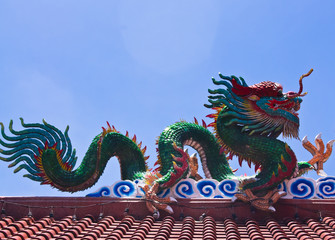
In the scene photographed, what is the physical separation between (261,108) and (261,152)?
2.48 ft

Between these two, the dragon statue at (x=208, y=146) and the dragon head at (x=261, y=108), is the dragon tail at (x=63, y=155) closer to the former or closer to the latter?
the dragon statue at (x=208, y=146)

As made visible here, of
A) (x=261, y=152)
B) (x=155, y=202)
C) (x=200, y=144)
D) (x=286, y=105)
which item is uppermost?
(x=286, y=105)

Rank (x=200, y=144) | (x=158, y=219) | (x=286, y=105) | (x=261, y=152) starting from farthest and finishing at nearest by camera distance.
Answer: (x=200, y=144)
(x=286, y=105)
(x=261, y=152)
(x=158, y=219)

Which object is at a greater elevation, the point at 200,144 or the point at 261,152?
the point at 200,144

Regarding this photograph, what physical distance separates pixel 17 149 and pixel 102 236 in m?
3.28

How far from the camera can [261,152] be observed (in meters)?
8.74

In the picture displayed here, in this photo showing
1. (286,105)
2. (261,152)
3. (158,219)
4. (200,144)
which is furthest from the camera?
(200,144)

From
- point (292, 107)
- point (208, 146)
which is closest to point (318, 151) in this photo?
point (292, 107)

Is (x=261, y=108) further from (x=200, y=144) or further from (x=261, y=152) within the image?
(x=200, y=144)

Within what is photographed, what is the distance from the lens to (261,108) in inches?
352

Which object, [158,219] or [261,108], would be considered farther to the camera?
[261,108]

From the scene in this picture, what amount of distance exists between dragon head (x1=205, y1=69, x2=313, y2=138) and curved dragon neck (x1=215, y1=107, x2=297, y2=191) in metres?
0.10

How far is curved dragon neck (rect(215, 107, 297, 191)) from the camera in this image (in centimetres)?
825

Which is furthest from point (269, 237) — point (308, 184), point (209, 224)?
point (308, 184)
